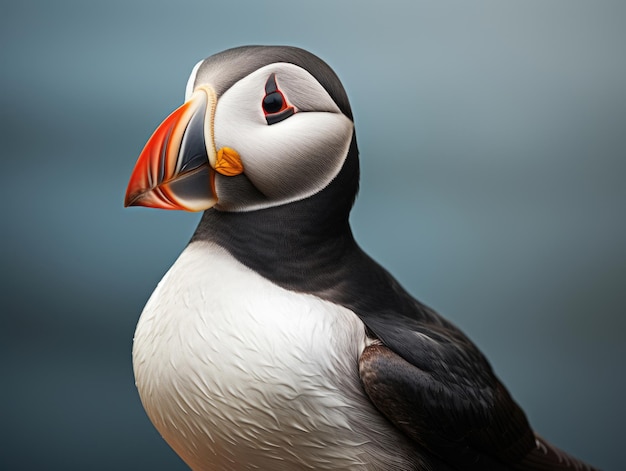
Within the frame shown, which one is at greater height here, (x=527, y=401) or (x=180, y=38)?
(x=180, y=38)

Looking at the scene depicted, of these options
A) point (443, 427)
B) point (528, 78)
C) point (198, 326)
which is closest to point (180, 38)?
point (528, 78)

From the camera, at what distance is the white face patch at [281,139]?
103 cm

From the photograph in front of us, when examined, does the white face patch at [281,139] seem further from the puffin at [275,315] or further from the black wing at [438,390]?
the black wing at [438,390]

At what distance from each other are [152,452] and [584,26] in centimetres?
141

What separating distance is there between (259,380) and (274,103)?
0.34 meters

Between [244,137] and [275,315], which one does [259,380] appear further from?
[244,137]

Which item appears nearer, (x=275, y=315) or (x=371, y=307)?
(x=275, y=315)

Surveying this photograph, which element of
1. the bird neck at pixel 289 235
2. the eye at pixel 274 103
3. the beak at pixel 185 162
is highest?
the eye at pixel 274 103

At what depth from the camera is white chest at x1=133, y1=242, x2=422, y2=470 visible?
40.1 inches

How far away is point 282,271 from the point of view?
1092 millimetres

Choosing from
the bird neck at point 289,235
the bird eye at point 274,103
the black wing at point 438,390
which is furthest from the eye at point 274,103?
the black wing at point 438,390

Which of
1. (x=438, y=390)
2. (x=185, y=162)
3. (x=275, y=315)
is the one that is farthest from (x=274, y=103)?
(x=438, y=390)

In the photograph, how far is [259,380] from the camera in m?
1.01

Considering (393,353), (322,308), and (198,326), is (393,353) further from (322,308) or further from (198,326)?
(198,326)
